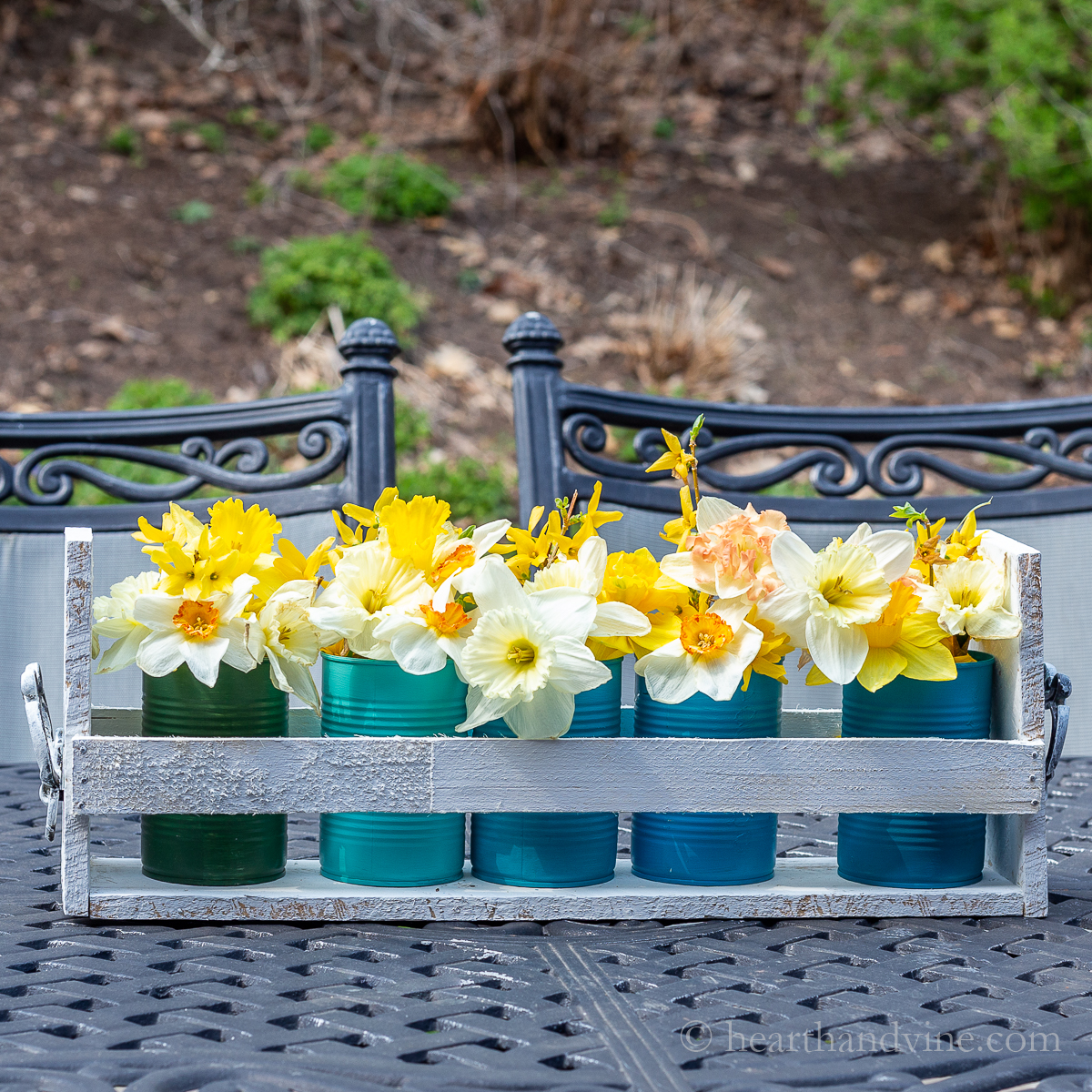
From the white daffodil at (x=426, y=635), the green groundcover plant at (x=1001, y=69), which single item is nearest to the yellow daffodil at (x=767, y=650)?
the white daffodil at (x=426, y=635)

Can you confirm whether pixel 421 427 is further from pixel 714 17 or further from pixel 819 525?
pixel 714 17

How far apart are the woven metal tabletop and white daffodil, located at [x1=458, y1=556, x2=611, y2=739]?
0.16 metres

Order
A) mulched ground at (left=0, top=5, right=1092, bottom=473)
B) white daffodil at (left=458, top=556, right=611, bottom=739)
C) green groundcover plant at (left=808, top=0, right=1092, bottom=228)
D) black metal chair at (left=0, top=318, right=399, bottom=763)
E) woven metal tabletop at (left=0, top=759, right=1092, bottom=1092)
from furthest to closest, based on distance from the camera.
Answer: mulched ground at (left=0, top=5, right=1092, bottom=473) → green groundcover plant at (left=808, top=0, right=1092, bottom=228) → black metal chair at (left=0, top=318, right=399, bottom=763) → white daffodil at (left=458, top=556, right=611, bottom=739) → woven metal tabletop at (left=0, top=759, right=1092, bottom=1092)

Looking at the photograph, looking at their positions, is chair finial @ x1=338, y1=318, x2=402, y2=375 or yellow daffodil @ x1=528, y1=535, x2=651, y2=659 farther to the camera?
chair finial @ x1=338, y1=318, x2=402, y2=375

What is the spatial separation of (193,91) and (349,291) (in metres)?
2.22

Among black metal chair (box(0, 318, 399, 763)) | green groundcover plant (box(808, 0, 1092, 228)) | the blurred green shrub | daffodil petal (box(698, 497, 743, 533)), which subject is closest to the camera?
daffodil petal (box(698, 497, 743, 533))

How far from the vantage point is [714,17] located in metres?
6.58

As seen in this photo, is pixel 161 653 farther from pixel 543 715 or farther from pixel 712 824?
pixel 712 824

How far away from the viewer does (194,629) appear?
810 millimetres

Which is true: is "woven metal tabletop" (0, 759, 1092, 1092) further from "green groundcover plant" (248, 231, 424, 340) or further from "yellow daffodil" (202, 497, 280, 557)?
"green groundcover plant" (248, 231, 424, 340)

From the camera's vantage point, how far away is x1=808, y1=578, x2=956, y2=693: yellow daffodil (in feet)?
2.72

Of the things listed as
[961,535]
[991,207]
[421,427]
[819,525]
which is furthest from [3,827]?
[991,207]

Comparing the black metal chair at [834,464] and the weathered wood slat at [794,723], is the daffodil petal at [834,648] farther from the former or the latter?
the black metal chair at [834,464]

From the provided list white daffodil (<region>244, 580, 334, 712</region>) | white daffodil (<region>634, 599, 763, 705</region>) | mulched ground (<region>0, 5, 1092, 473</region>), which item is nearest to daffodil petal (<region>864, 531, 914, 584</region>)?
white daffodil (<region>634, 599, 763, 705</region>)
